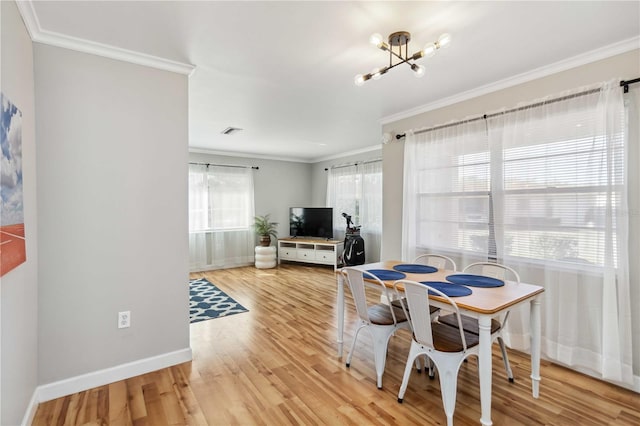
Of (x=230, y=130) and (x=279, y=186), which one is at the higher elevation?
(x=230, y=130)

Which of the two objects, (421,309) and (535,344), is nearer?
(421,309)

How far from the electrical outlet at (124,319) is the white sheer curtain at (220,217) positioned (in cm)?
397

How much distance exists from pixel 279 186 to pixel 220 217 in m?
1.59

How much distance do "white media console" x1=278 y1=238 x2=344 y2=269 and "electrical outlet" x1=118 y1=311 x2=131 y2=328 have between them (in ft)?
14.3

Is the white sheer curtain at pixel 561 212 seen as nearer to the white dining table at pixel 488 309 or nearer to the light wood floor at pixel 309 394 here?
the light wood floor at pixel 309 394

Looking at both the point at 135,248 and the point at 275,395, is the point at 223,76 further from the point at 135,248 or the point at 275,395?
the point at 275,395

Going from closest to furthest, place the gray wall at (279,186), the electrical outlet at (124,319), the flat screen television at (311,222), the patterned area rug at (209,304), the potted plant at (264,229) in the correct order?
1. the electrical outlet at (124,319)
2. the patterned area rug at (209,304)
3. the potted plant at (264,229)
4. the flat screen television at (311,222)
5. the gray wall at (279,186)

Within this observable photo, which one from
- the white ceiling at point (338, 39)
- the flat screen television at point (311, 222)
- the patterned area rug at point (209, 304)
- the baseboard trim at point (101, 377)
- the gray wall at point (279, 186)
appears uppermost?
the white ceiling at point (338, 39)

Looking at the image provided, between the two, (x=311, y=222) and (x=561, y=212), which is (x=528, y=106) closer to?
(x=561, y=212)

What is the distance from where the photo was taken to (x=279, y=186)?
24.2ft

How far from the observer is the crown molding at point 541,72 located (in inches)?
87.3

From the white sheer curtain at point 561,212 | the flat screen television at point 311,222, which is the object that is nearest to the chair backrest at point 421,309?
the white sheer curtain at point 561,212

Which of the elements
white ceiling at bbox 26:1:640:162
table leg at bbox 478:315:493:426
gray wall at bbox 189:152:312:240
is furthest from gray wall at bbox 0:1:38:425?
gray wall at bbox 189:152:312:240

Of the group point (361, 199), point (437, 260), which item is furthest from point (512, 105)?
point (361, 199)
